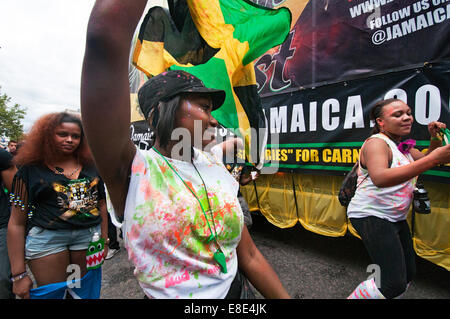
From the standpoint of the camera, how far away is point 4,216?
6.79 feet

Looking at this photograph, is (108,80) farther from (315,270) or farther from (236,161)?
(315,270)

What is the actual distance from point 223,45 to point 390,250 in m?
1.93

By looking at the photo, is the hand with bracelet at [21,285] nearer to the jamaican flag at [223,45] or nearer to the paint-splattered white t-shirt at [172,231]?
the paint-splattered white t-shirt at [172,231]

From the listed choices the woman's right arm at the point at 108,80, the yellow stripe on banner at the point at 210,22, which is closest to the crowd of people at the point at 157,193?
the woman's right arm at the point at 108,80

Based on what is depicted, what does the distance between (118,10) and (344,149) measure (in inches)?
114

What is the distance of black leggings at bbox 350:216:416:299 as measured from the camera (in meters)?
1.70

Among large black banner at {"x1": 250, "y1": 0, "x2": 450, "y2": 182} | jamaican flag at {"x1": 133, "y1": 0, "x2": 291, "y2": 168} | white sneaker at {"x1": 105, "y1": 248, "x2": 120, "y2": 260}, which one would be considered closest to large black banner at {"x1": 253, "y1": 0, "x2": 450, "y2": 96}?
large black banner at {"x1": 250, "y1": 0, "x2": 450, "y2": 182}

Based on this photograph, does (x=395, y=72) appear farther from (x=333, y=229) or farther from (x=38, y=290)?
(x=38, y=290)

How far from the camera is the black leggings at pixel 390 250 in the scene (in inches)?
67.1

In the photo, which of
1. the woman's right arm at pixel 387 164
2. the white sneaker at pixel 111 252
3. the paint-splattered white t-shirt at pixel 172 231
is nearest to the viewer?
the paint-splattered white t-shirt at pixel 172 231

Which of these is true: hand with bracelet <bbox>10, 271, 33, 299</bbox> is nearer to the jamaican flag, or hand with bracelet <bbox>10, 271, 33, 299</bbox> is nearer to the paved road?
the paved road

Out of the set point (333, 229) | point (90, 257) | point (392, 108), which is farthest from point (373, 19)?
point (90, 257)

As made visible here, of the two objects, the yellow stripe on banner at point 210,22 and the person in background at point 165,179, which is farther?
the yellow stripe on banner at point 210,22

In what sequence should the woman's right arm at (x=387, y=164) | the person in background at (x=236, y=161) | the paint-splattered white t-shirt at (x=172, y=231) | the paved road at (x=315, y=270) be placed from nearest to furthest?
the paint-splattered white t-shirt at (x=172, y=231), the woman's right arm at (x=387, y=164), the person in background at (x=236, y=161), the paved road at (x=315, y=270)
